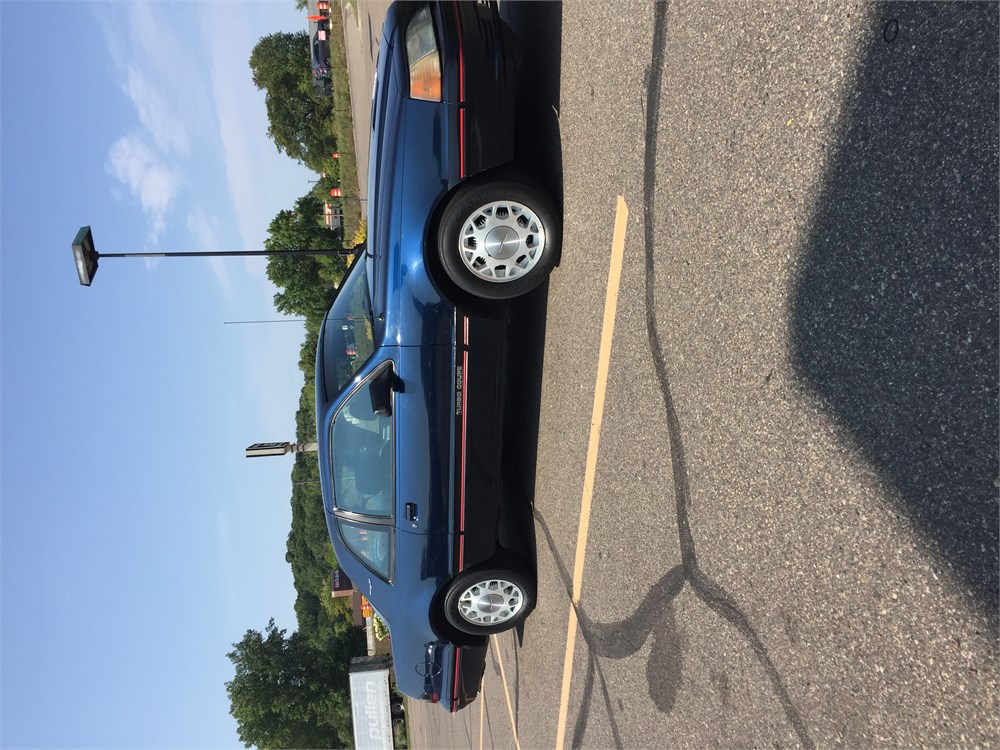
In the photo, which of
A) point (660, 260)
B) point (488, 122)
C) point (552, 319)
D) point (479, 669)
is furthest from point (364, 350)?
point (479, 669)

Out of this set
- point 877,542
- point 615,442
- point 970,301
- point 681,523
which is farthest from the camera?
point 615,442

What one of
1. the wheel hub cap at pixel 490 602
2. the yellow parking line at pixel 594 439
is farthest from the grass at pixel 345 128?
the yellow parking line at pixel 594 439

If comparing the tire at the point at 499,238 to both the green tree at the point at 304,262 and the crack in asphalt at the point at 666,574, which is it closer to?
the crack in asphalt at the point at 666,574

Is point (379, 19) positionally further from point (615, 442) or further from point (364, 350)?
point (615, 442)

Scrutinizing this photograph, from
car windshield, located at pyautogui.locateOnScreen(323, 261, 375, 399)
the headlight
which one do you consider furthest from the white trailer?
the headlight

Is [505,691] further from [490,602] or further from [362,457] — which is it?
[362,457]

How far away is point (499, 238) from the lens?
4402mm

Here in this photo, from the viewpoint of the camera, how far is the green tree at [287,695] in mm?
30578

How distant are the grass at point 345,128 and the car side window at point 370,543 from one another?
693 inches

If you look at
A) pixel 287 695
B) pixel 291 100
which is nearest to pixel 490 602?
pixel 287 695

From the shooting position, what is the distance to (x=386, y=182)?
14.3 feet

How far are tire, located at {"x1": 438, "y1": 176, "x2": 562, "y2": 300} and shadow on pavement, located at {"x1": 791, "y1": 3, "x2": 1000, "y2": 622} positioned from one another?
2153 mm

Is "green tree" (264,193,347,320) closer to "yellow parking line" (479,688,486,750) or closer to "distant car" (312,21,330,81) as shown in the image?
Answer: "distant car" (312,21,330,81)

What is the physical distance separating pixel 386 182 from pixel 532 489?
2792mm
